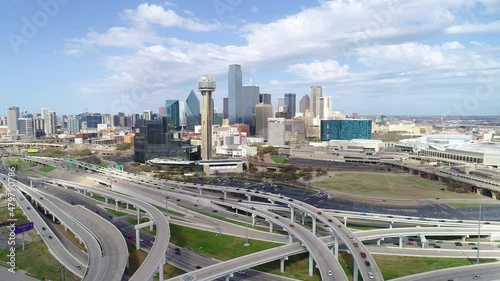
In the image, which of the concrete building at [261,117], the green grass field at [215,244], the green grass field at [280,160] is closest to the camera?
the green grass field at [215,244]

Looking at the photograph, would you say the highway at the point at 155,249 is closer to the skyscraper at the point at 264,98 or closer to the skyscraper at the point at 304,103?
the skyscraper at the point at 264,98

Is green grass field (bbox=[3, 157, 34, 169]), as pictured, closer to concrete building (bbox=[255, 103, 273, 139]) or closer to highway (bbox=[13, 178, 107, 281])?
highway (bbox=[13, 178, 107, 281])

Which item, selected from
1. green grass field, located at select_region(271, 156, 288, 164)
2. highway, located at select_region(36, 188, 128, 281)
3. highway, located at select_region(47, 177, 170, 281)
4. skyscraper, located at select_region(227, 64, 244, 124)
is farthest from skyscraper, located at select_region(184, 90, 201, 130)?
highway, located at select_region(47, 177, 170, 281)

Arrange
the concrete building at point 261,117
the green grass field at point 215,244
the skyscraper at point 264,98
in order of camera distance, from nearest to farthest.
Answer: the green grass field at point 215,244 < the concrete building at point 261,117 < the skyscraper at point 264,98

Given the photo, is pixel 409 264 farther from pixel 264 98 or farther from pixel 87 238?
pixel 264 98

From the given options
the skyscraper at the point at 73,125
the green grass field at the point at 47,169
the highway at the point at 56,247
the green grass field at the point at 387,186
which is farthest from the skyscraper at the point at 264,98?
the highway at the point at 56,247

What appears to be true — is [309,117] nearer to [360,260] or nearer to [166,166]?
[166,166]
